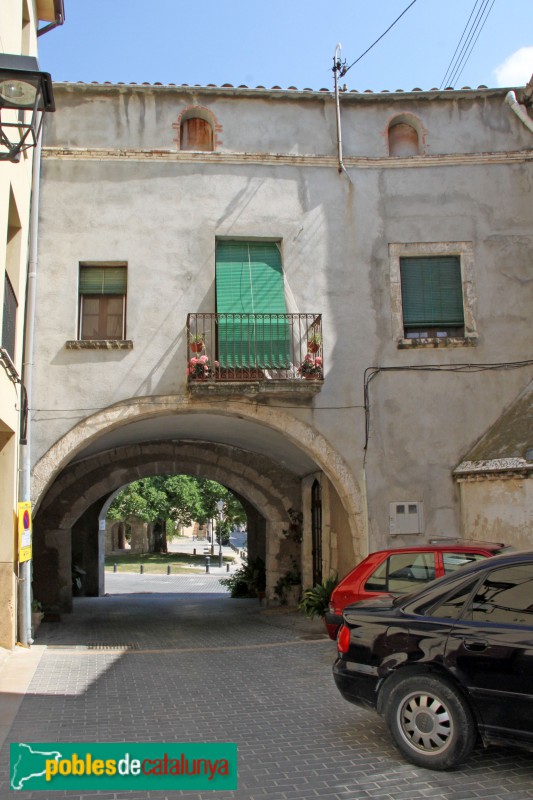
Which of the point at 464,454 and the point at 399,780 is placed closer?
the point at 399,780

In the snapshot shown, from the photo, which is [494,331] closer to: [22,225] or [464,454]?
[464,454]

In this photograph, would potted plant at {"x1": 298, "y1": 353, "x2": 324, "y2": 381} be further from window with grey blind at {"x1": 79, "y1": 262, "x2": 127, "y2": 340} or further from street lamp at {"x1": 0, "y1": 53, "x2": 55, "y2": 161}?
street lamp at {"x1": 0, "y1": 53, "x2": 55, "y2": 161}

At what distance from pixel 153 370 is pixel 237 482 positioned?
19.5ft

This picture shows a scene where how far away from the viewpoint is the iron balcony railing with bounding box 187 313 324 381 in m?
11.5

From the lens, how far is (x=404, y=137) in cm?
1281

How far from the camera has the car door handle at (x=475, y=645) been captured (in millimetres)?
4855

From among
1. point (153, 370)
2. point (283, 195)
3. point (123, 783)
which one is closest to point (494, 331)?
point (283, 195)

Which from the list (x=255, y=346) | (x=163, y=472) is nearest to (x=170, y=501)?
(x=163, y=472)

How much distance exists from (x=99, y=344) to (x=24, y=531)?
10.1ft

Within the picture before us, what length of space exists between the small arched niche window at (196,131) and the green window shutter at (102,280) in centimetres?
248

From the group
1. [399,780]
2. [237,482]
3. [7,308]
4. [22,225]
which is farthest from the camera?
[237,482]

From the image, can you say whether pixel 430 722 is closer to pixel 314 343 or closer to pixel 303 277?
pixel 314 343

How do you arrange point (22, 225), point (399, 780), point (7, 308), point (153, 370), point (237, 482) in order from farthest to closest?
point (237, 482) → point (153, 370) → point (22, 225) → point (7, 308) → point (399, 780)

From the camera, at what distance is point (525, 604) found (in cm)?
489
